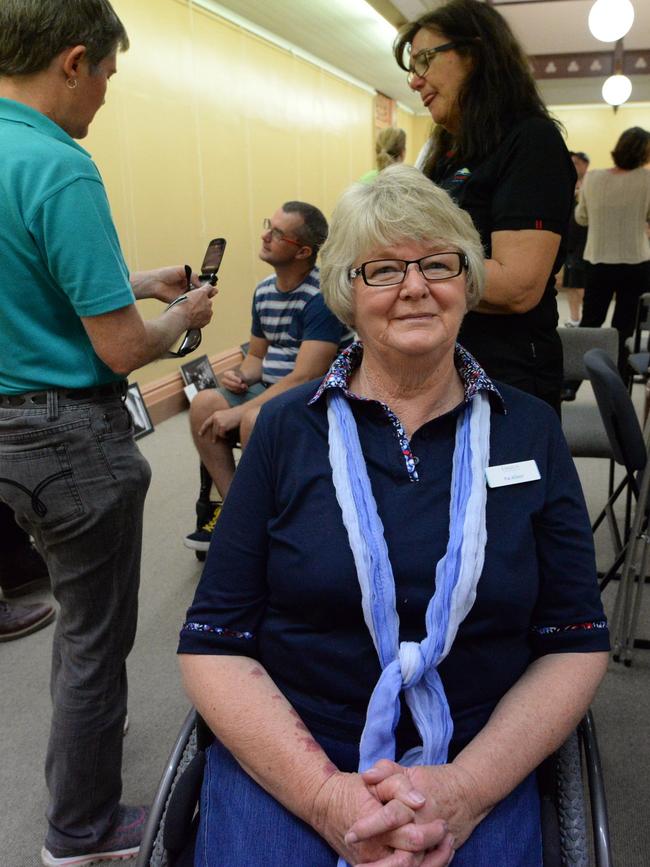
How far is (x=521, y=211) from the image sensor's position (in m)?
1.56

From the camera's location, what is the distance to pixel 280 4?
5559mm

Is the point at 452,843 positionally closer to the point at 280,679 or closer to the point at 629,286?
the point at 280,679

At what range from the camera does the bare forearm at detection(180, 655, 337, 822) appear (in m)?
1.02

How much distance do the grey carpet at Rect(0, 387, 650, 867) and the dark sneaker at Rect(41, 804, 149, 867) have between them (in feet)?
0.27

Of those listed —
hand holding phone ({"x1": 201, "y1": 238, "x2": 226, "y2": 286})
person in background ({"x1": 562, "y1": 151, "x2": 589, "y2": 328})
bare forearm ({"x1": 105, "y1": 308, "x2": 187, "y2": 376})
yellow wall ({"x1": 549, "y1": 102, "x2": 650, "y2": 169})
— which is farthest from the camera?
yellow wall ({"x1": 549, "y1": 102, "x2": 650, "y2": 169})

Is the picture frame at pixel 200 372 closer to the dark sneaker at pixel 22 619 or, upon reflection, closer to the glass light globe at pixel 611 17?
the dark sneaker at pixel 22 619

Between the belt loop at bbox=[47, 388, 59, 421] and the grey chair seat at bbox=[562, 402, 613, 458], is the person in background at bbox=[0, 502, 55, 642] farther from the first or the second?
the grey chair seat at bbox=[562, 402, 613, 458]

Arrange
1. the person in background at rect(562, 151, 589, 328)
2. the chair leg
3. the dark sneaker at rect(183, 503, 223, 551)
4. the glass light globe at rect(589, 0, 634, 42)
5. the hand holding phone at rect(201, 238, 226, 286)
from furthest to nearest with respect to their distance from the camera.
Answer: the person in background at rect(562, 151, 589, 328)
the glass light globe at rect(589, 0, 634, 42)
the dark sneaker at rect(183, 503, 223, 551)
the chair leg
the hand holding phone at rect(201, 238, 226, 286)

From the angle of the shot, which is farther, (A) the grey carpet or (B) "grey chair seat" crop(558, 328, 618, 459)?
(B) "grey chair seat" crop(558, 328, 618, 459)

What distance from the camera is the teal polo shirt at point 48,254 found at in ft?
→ 4.00

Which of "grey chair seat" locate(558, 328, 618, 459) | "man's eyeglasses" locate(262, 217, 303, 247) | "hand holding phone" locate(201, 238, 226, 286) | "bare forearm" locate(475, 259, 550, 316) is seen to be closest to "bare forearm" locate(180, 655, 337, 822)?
"bare forearm" locate(475, 259, 550, 316)

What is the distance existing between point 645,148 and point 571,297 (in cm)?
332

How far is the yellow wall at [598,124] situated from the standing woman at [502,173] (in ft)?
39.4

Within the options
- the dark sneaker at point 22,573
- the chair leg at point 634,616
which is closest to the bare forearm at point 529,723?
the chair leg at point 634,616
